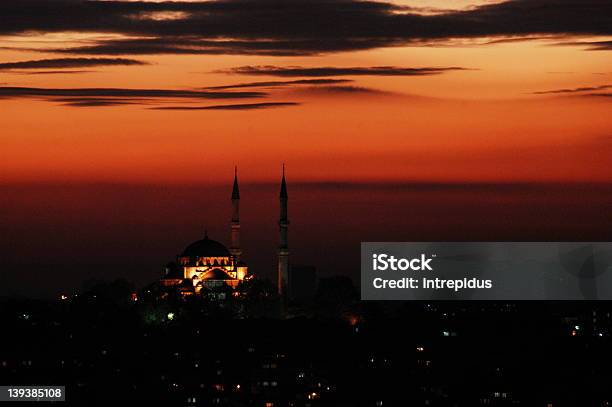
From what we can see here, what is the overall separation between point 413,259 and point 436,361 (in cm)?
4854

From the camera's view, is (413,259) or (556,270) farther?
(556,270)

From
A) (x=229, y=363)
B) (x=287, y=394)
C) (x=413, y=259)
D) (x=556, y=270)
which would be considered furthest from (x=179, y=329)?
(x=413, y=259)

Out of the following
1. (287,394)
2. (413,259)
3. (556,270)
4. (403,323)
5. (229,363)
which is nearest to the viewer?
(413,259)

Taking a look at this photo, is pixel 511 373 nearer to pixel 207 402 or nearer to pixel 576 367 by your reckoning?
pixel 576 367

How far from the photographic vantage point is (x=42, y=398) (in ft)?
486

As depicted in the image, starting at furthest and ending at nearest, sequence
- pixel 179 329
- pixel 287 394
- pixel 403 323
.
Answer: pixel 403 323 → pixel 179 329 → pixel 287 394

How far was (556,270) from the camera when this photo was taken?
144 m

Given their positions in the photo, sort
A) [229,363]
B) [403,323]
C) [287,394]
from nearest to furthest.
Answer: [287,394] < [229,363] < [403,323]

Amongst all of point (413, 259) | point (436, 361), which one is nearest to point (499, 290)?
point (436, 361)

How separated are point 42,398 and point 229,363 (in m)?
20.7

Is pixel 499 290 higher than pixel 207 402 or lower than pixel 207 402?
higher

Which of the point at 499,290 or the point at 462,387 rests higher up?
the point at 499,290

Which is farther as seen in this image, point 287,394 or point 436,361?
point 436,361

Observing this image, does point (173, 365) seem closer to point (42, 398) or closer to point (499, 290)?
point (42, 398)
